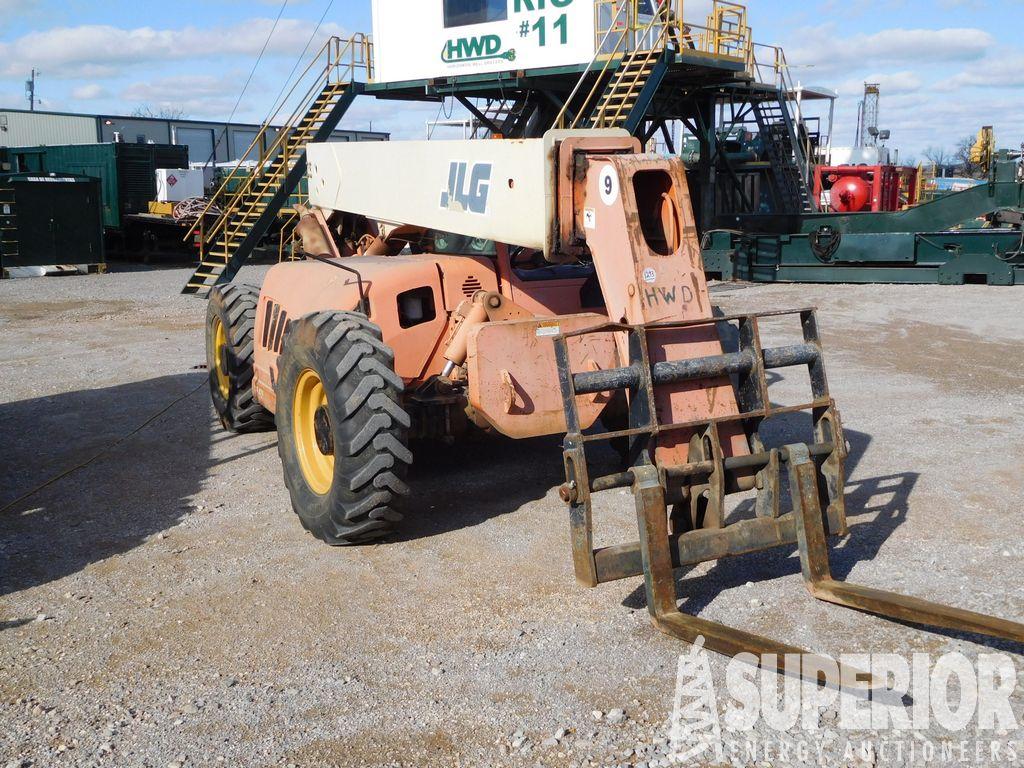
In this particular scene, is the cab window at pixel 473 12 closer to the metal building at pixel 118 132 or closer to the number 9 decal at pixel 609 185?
the number 9 decal at pixel 609 185

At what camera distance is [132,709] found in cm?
417

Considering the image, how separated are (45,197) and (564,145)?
20.7 metres

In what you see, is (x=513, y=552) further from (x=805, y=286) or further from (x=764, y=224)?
(x=764, y=224)

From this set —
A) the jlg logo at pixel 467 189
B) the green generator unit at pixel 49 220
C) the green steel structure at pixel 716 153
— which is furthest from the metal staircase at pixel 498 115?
the jlg logo at pixel 467 189

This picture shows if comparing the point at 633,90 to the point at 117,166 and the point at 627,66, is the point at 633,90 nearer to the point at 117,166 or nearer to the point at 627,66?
the point at 627,66

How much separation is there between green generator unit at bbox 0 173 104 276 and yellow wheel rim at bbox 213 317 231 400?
52.6 feet

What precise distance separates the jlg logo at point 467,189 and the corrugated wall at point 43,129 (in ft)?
119

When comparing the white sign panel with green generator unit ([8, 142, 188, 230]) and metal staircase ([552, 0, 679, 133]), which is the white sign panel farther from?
green generator unit ([8, 142, 188, 230])

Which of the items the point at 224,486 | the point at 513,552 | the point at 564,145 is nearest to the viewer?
the point at 564,145

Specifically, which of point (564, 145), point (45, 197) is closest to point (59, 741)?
point (564, 145)

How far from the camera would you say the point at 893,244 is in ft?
62.9

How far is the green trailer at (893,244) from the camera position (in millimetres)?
18438

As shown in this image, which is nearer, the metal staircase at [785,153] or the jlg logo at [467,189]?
the jlg logo at [467,189]

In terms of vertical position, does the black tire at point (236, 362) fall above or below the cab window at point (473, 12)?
below
